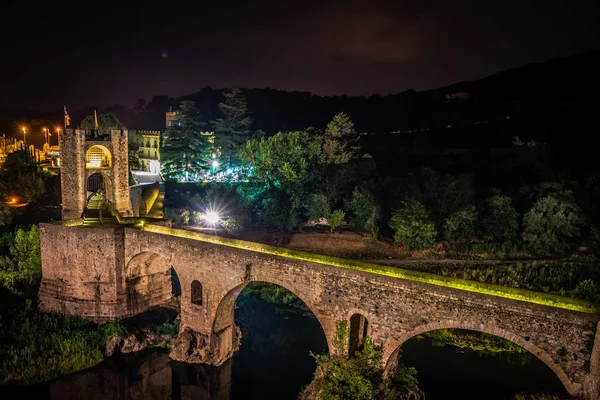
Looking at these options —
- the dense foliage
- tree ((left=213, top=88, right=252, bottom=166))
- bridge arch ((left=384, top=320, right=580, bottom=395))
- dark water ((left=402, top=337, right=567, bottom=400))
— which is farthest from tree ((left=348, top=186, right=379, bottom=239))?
bridge arch ((left=384, top=320, right=580, bottom=395))

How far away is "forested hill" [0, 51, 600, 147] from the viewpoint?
56438 millimetres

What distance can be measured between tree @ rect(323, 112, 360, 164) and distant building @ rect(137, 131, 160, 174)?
21032mm

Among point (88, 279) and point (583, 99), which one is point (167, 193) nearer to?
point (88, 279)

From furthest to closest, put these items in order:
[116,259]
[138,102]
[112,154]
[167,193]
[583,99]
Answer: [138,102]
[583,99]
[167,193]
[112,154]
[116,259]

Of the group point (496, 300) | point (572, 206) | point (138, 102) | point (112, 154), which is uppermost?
point (138, 102)

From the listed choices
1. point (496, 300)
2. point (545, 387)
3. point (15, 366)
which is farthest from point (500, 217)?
point (15, 366)

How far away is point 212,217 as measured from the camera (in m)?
37.3

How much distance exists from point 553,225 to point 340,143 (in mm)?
20837

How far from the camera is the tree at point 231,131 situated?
47.5 metres

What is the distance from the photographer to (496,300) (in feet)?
43.6

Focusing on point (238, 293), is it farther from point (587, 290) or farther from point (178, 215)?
point (587, 290)

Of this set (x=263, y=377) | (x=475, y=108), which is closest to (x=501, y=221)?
(x=263, y=377)

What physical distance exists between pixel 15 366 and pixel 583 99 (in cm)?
7505

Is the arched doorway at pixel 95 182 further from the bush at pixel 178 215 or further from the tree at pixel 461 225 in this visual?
the tree at pixel 461 225
